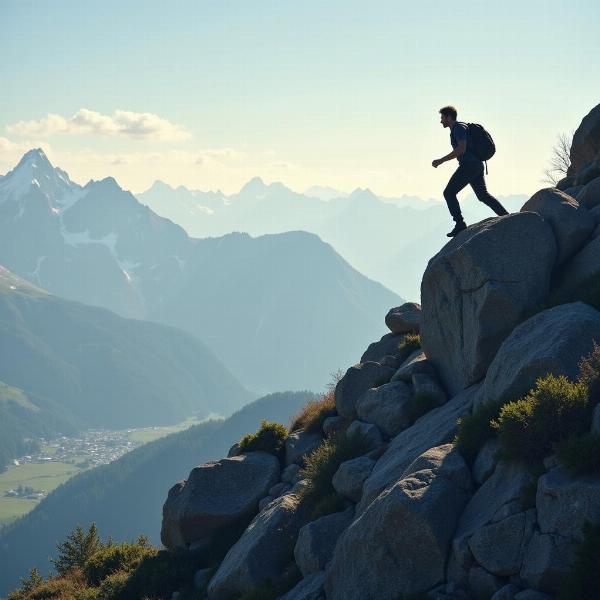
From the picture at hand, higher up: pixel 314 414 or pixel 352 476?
pixel 314 414

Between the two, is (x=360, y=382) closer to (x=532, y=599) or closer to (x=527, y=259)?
(x=527, y=259)

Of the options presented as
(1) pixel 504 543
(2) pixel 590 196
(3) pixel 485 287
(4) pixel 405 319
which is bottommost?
(1) pixel 504 543

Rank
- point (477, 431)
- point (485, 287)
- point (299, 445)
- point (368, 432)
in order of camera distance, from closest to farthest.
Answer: point (477, 431)
point (485, 287)
point (368, 432)
point (299, 445)

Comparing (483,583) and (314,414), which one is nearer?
(483,583)

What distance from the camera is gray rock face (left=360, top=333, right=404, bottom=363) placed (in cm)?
3084

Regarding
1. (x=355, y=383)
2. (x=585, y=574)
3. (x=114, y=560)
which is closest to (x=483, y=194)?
(x=355, y=383)

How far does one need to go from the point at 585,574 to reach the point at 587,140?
991 inches

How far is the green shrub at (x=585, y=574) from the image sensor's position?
12.2m

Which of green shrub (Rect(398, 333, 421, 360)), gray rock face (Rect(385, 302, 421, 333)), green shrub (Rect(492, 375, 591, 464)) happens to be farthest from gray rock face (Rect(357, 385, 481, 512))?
gray rock face (Rect(385, 302, 421, 333))

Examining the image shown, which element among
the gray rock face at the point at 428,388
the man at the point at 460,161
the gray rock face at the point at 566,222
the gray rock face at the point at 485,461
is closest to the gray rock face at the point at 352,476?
the gray rock face at the point at 428,388

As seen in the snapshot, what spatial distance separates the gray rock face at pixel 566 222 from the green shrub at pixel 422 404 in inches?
206

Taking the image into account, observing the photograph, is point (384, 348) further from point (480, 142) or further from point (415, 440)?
point (415, 440)

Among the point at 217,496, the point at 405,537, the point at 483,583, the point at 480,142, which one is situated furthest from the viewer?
the point at 217,496

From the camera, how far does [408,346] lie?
28031mm
